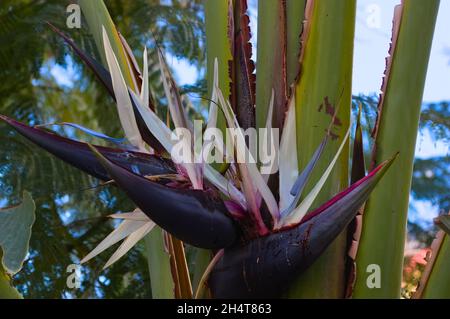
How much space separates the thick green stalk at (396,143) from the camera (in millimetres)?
521

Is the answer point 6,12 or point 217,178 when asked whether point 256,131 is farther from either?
point 6,12

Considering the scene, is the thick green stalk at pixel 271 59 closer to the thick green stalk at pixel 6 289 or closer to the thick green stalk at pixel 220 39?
the thick green stalk at pixel 220 39

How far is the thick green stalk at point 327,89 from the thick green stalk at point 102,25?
16cm

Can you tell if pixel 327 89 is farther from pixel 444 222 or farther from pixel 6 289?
pixel 6 289

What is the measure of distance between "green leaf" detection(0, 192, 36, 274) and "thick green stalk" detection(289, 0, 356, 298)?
0.20 metres

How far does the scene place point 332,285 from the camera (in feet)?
1.61

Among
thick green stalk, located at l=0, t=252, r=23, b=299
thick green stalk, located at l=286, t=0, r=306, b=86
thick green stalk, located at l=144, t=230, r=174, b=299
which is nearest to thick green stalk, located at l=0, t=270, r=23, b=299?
thick green stalk, located at l=0, t=252, r=23, b=299

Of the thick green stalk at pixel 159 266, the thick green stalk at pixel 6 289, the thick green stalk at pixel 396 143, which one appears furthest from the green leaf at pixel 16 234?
the thick green stalk at pixel 396 143

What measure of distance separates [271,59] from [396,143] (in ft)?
0.39

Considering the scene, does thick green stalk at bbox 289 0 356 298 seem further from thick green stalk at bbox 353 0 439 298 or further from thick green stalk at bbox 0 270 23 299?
thick green stalk at bbox 0 270 23 299

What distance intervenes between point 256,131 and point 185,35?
1076 millimetres

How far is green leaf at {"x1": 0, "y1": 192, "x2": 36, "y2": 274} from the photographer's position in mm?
501

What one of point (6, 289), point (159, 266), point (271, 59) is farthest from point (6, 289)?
point (271, 59)
